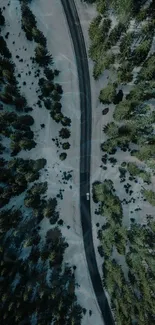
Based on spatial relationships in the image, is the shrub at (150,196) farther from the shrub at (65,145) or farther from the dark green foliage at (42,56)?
the dark green foliage at (42,56)

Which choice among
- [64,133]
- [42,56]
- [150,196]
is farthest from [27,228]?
[42,56]

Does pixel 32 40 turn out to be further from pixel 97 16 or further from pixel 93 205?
pixel 93 205

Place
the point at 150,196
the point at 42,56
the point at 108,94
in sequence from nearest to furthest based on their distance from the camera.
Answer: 1. the point at 108,94
2. the point at 42,56
3. the point at 150,196

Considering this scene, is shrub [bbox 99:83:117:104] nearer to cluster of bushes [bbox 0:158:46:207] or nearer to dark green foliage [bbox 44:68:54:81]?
dark green foliage [bbox 44:68:54:81]

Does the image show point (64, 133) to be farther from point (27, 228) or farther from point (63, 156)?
point (27, 228)

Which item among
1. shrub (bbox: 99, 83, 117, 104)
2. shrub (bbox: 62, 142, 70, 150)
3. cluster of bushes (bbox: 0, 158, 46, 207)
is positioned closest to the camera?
shrub (bbox: 99, 83, 117, 104)

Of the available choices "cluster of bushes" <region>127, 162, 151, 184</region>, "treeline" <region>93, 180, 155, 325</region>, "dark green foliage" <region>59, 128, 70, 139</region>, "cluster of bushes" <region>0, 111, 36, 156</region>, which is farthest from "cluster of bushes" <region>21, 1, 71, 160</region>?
"treeline" <region>93, 180, 155, 325</region>
